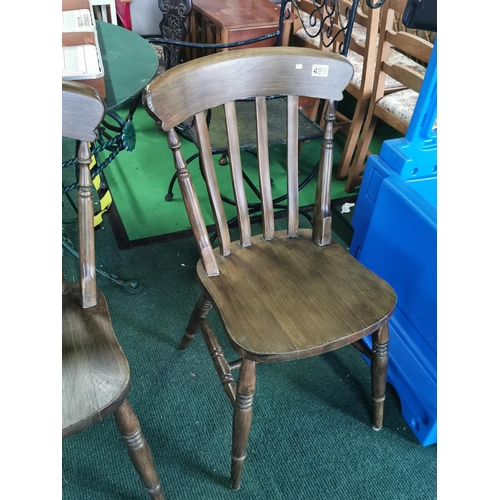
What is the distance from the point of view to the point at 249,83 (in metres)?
0.99

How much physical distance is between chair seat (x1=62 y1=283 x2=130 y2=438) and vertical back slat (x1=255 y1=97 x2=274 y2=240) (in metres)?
0.44

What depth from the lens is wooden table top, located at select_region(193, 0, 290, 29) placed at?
248cm

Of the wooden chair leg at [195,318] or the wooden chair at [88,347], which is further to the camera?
the wooden chair leg at [195,318]

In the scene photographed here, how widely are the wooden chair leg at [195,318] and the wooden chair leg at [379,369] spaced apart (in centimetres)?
44

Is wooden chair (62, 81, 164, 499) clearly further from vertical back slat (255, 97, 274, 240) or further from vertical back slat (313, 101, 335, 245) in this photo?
vertical back slat (313, 101, 335, 245)

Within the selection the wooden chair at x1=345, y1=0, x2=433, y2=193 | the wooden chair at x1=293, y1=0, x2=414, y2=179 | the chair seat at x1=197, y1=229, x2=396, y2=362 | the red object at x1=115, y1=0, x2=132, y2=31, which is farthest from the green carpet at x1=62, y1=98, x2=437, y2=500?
the red object at x1=115, y1=0, x2=132, y2=31

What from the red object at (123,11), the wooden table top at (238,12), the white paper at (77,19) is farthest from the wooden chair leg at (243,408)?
the red object at (123,11)

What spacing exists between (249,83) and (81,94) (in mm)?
368

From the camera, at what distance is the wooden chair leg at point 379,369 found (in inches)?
43.5

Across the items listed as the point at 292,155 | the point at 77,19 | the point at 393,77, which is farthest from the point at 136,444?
the point at 393,77

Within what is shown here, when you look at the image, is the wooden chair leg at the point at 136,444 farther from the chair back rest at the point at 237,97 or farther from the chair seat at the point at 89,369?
the chair back rest at the point at 237,97

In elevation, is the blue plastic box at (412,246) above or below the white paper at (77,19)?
below

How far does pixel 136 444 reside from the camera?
91 centimetres

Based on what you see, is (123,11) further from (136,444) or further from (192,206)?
(136,444)
